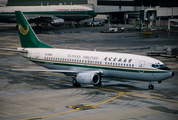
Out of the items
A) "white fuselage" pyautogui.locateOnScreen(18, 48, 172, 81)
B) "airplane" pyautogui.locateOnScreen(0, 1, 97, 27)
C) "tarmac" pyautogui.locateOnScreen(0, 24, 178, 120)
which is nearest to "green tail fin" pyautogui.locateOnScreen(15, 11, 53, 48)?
"white fuselage" pyautogui.locateOnScreen(18, 48, 172, 81)

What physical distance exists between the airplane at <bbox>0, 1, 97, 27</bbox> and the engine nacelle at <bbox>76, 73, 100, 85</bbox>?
273 feet

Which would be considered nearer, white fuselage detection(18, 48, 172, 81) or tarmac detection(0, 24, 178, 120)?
tarmac detection(0, 24, 178, 120)

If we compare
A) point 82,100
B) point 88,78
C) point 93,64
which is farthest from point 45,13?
point 82,100

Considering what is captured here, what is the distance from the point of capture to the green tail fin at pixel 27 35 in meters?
45.1

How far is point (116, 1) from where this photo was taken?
185375mm

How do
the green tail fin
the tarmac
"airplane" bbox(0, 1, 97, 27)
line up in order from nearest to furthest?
1. the tarmac
2. the green tail fin
3. "airplane" bbox(0, 1, 97, 27)

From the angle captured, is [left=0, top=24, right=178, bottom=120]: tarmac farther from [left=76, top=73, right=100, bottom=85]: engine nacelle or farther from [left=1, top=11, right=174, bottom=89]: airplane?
[left=1, top=11, right=174, bottom=89]: airplane

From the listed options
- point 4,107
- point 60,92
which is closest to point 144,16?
point 60,92

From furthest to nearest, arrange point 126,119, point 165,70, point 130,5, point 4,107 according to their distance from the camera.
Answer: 1. point 130,5
2. point 165,70
3. point 4,107
4. point 126,119

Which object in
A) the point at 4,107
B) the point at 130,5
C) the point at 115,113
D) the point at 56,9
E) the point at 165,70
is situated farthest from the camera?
the point at 130,5

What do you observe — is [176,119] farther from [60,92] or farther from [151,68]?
[60,92]

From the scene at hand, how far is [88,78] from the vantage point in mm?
35844

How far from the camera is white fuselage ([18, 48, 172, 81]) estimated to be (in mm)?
35000

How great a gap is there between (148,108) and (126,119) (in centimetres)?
425
